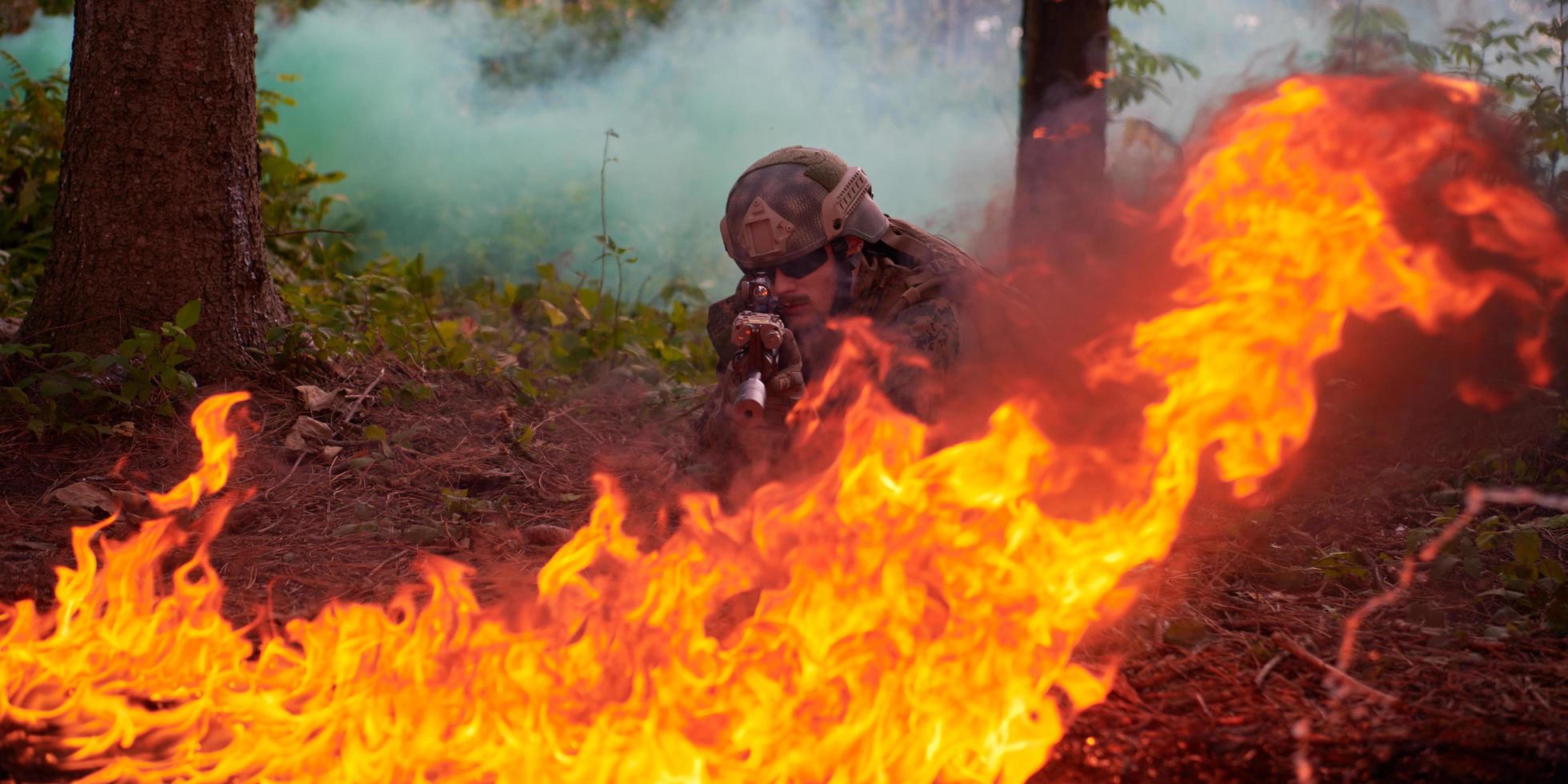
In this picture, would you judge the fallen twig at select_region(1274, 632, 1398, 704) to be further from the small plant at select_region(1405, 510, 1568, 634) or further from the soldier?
the soldier

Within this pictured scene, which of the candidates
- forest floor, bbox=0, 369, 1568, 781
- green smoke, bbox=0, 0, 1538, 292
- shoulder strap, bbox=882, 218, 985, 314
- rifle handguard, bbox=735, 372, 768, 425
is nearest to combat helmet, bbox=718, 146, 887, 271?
shoulder strap, bbox=882, 218, 985, 314

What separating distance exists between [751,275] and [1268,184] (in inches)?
73.9

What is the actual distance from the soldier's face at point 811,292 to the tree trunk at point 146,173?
220 cm

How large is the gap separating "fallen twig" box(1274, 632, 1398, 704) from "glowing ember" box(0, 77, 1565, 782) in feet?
1.38

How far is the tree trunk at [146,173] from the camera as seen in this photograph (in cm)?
436

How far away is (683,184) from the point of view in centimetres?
949

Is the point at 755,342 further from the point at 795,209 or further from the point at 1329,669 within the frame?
the point at 1329,669

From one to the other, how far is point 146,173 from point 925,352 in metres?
2.94

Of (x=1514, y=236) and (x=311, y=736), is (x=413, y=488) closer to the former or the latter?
(x=311, y=736)

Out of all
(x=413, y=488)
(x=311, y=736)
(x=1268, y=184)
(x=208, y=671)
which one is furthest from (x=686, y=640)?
(x=1268, y=184)

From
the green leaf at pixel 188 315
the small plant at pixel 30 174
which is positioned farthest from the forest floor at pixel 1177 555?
the small plant at pixel 30 174

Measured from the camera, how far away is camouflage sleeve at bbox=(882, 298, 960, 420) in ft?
12.5

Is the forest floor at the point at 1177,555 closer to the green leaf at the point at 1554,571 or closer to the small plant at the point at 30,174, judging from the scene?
the green leaf at the point at 1554,571

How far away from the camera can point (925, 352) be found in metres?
3.83
